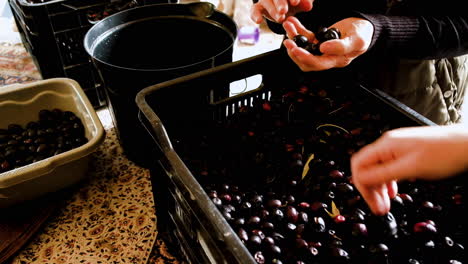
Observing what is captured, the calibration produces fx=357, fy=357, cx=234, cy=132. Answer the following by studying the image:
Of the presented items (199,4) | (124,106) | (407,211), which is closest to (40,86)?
(124,106)

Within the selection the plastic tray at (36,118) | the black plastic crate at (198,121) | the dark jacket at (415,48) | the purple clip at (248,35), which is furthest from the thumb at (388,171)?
the purple clip at (248,35)

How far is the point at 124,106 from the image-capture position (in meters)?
0.98

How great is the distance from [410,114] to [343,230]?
0.90 feet

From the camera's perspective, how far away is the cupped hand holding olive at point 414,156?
386 mm

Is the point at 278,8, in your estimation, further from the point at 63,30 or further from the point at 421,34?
the point at 63,30

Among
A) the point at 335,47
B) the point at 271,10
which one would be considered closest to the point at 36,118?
the point at 271,10

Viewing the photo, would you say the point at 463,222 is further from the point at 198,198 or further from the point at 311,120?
the point at 198,198

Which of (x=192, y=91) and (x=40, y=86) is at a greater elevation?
(x=192, y=91)

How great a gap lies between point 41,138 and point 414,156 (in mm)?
1028

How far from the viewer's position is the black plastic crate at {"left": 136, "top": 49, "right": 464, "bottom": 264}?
0.57 meters

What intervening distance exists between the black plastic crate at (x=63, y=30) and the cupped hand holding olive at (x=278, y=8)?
1.77 feet

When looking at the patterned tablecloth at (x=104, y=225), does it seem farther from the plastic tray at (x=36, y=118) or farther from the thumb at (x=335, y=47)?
the thumb at (x=335, y=47)

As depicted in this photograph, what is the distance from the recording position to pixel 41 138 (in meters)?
1.07

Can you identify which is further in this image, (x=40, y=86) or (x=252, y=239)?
(x=40, y=86)
